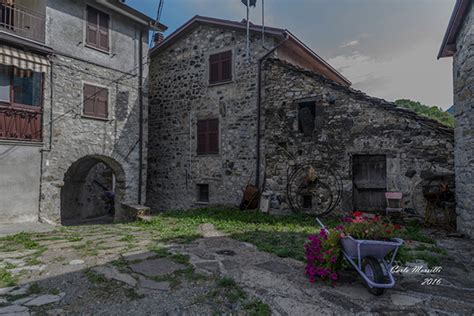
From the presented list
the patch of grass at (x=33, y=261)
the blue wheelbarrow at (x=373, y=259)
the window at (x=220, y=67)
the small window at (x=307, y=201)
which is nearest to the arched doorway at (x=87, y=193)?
the window at (x=220, y=67)

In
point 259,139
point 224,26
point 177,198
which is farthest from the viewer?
point 177,198

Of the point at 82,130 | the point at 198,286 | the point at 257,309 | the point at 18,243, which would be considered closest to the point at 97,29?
the point at 82,130

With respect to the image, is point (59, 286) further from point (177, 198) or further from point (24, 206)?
point (177, 198)

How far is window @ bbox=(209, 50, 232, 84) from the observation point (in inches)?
445

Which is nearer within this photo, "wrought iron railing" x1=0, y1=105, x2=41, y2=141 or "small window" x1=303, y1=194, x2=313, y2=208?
"wrought iron railing" x1=0, y1=105, x2=41, y2=141

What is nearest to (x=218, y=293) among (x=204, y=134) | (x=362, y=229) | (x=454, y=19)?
(x=362, y=229)

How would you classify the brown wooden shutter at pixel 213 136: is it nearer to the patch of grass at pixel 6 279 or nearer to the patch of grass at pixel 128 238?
the patch of grass at pixel 128 238

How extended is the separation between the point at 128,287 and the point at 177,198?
28.2ft

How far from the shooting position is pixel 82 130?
10250 millimetres

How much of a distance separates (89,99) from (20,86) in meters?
1.94

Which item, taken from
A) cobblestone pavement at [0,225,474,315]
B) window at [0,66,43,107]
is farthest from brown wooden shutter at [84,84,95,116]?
cobblestone pavement at [0,225,474,315]

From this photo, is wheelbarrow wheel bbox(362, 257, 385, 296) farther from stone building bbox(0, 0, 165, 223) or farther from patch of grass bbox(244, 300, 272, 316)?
stone building bbox(0, 0, 165, 223)

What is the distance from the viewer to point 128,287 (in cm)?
372

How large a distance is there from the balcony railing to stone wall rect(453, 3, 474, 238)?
11.2m
